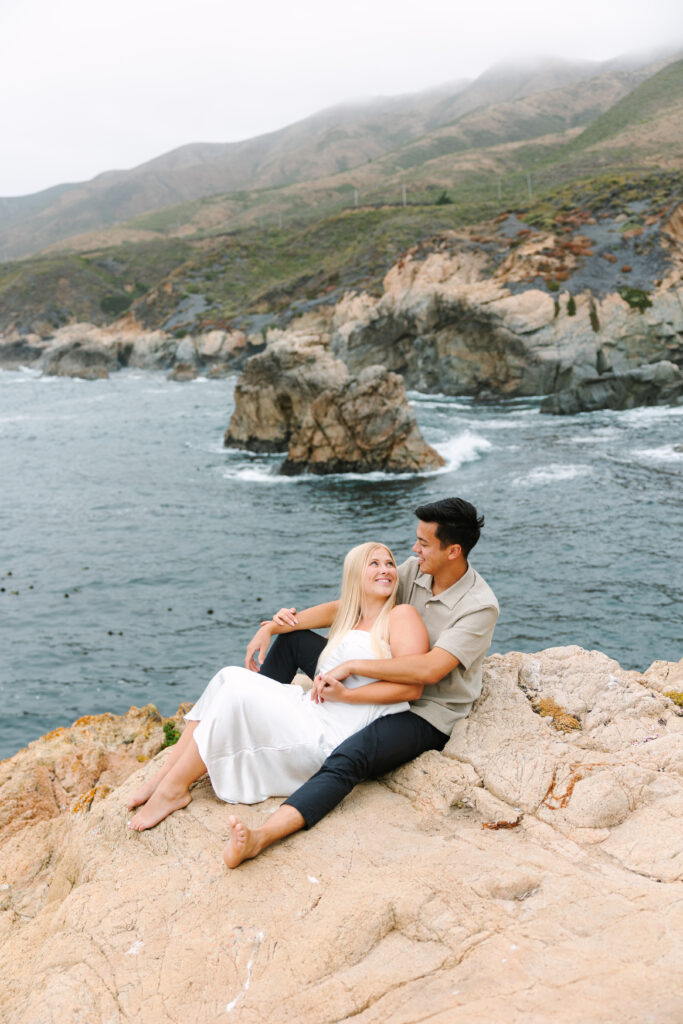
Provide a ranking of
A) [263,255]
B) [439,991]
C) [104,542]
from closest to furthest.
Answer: [439,991] → [104,542] → [263,255]

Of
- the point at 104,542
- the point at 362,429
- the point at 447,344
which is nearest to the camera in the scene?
the point at 104,542

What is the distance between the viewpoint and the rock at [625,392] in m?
37.1

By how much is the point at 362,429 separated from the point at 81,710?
58.2 ft

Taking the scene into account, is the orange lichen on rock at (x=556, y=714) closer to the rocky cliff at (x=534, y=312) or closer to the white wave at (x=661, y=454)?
the white wave at (x=661, y=454)

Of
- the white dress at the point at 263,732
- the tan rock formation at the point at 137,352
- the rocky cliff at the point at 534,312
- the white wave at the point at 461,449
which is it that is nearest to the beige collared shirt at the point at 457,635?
the white dress at the point at 263,732

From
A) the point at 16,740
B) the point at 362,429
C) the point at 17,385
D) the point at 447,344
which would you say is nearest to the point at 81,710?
the point at 16,740

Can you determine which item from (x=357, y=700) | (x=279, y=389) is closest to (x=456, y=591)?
(x=357, y=700)

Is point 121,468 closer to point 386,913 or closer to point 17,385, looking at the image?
point 386,913

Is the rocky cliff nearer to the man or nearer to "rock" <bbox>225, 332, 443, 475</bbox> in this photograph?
"rock" <bbox>225, 332, 443, 475</bbox>

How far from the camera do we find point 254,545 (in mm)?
20734

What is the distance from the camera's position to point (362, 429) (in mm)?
28234

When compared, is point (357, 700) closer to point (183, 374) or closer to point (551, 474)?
point (551, 474)

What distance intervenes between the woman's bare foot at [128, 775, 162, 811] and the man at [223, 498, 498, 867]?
45.2 inches

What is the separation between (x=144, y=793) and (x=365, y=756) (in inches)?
67.5
